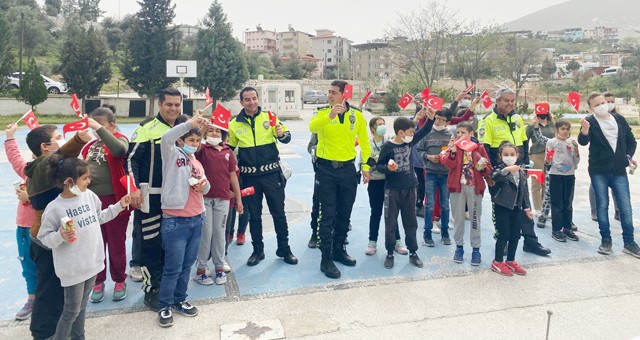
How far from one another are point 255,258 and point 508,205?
2.50 metres

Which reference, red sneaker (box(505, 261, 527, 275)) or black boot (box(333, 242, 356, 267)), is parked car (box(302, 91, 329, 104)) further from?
red sneaker (box(505, 261, 527, 275))

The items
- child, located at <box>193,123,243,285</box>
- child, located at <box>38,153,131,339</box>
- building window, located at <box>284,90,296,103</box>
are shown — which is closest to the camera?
child, located at <box>38,153,131,339</box>

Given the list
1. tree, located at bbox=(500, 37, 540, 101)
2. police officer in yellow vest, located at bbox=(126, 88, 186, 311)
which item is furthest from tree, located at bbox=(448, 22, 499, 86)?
police officer in yellow vest, located at bbox=(126, 88, 186, 311)

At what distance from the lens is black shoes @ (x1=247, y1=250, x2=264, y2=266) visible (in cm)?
462

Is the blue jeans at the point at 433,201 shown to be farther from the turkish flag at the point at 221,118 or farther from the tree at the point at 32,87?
the tree at the point at 32,87

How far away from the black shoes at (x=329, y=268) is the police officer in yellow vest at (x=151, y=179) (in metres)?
1.47

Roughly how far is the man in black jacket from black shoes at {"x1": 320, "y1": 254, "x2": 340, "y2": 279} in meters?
2.94

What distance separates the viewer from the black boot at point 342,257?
4.65 m

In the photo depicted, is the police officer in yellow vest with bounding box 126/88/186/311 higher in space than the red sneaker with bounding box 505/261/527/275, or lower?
higher

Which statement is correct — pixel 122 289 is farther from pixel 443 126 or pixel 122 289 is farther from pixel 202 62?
pixel 202 62

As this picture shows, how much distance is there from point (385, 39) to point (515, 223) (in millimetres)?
38180

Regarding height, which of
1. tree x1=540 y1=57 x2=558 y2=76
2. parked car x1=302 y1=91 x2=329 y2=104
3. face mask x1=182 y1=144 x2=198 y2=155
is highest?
tree x1=540 y1=57 x2=558 y2=76

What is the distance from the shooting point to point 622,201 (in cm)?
509

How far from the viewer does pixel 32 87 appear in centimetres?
2516
